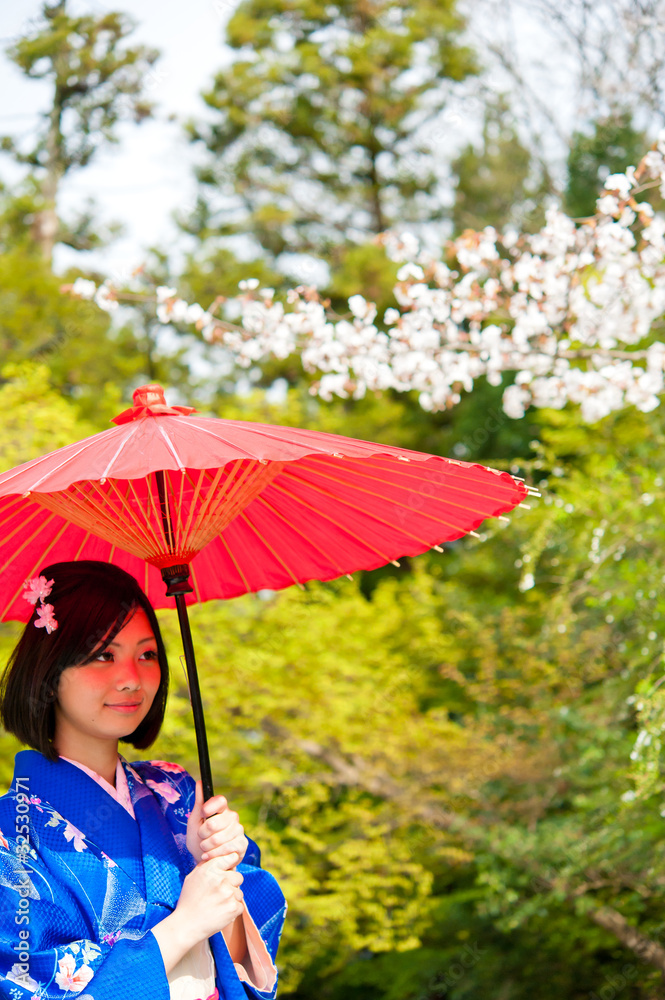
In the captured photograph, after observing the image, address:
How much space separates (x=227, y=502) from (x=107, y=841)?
0.64 m

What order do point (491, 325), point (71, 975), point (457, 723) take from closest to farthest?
point (71, 975)
point (491, 325)
point (457, 723)

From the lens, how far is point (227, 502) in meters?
1.71

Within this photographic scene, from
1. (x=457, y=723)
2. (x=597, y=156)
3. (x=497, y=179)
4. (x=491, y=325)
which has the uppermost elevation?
(x=497, y=179)

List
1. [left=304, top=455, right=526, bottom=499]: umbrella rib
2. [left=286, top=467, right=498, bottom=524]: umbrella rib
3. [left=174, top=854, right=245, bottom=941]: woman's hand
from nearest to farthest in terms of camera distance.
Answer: [left=174, top=854, right=245, bottom=941]: woman's hand < [left=304, top=455, right=526, bottom=499]: umbrella rib < [left=286, top=467, right=498, bottom=524]: umbrella rib

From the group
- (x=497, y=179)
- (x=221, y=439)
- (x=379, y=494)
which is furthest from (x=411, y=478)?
(x=497, y=179)

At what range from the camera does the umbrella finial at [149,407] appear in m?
1.64

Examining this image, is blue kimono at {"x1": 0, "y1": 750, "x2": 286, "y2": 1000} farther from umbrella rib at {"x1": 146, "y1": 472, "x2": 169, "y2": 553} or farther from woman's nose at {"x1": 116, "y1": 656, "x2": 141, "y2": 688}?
umbrella rib at {"x1": 146, "y1": 472, "x2": 169, "y2": 553}

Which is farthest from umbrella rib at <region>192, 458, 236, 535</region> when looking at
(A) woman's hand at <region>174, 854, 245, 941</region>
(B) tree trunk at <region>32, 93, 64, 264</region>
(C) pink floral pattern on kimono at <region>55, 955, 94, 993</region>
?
(B) tree trunk at <region>32, 93, 64, 264</region>

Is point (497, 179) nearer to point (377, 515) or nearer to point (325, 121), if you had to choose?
point (325, 121)

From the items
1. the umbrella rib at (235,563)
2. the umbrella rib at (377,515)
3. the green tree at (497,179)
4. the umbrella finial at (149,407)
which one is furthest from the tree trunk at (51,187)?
the umbrella finial at (149,407)

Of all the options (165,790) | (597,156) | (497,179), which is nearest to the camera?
(165,790)

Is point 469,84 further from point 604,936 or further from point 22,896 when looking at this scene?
point 22,896

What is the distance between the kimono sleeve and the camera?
1.37 meters

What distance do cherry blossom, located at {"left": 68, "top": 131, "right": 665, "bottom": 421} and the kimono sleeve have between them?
2.63 metres
